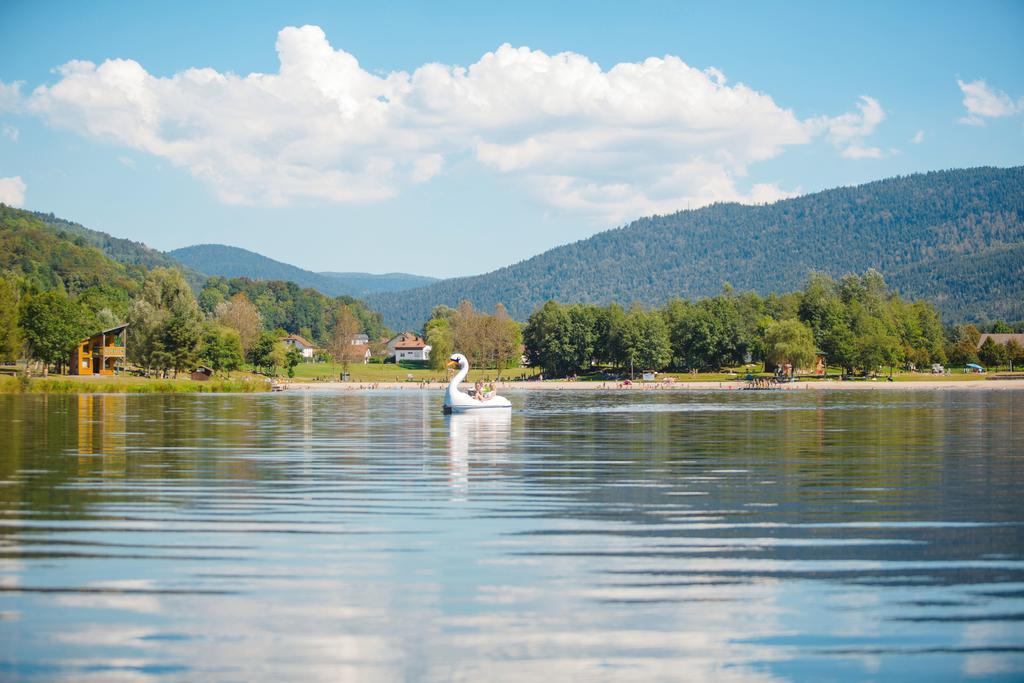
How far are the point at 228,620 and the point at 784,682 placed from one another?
5.05 m

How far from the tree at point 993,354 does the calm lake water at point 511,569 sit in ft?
489

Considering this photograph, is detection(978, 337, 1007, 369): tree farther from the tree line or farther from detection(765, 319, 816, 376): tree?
detection(765, 319, 816, 376): tree

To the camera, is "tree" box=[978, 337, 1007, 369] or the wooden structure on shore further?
"tree" box=[978, 337, 1007, 369]

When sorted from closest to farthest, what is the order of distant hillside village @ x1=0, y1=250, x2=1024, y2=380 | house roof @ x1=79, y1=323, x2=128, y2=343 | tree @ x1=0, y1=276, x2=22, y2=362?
tree @ x1=0, y1=276, x2=22, y2=362
distant hillside village @ x1=0, y1=250, x2=1024, y2=380
house roof @ x1=79, y1=323, x2=128, y2=343

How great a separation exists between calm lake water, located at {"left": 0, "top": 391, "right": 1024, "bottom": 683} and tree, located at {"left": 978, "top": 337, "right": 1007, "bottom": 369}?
149052 millimetres

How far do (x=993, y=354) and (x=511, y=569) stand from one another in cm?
16516

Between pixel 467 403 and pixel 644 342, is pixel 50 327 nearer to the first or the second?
pixel 467 403

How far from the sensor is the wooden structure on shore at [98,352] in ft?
322

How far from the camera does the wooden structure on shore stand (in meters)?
98.1

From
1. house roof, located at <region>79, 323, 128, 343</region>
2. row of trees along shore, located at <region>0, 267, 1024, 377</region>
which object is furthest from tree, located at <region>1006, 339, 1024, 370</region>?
house roof, located at <region>79, 323, 128, 343</region>

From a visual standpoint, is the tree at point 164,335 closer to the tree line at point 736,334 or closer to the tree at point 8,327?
the tree at point 8,327

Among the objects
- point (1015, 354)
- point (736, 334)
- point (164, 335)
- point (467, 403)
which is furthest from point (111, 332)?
point (1015, 354)

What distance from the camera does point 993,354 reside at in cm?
15688

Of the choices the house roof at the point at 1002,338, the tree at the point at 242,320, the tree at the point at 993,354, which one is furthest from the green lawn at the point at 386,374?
the house roof at the point at 1002,338
